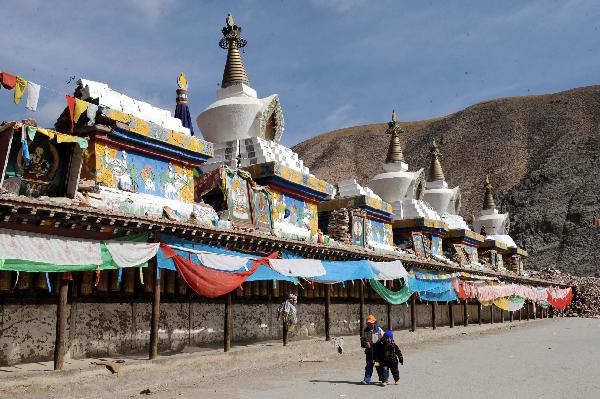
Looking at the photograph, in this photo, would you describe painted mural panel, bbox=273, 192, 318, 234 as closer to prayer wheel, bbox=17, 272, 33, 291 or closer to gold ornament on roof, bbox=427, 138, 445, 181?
prayer wheel, bbox=17, 272, 33, 291

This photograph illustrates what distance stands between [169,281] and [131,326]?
4.46 feet

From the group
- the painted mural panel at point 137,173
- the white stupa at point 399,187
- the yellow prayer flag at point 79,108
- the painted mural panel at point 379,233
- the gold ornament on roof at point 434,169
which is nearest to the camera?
the yellow prayer flag at point 79,108

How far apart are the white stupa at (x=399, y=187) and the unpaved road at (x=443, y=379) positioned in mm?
14046

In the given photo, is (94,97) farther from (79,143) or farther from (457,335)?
(457,335)

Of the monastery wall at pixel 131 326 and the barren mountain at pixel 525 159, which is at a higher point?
the barren mountain at pixel 525 159

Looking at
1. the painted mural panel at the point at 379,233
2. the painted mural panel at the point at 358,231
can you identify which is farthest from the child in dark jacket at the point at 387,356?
the painted mural panel at the point at 379,233

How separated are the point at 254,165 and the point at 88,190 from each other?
7023 millimetres

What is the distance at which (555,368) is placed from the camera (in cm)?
1412

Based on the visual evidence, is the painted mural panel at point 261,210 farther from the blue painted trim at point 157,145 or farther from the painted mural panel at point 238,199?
the blue painted trim at point 157,145

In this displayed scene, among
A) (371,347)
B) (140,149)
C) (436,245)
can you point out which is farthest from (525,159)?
(371,347)

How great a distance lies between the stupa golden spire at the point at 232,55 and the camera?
23.4 m

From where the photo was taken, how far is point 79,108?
44.3 feet

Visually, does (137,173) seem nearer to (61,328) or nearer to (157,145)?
(157,145)

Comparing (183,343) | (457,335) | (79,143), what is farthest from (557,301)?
(79,143)
